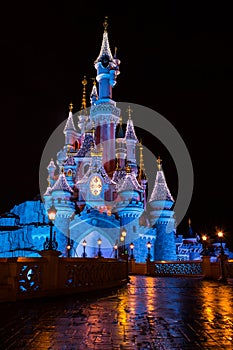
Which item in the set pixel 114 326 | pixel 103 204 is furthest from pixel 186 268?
pixel 114 326

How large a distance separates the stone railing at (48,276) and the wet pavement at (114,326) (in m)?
0.63

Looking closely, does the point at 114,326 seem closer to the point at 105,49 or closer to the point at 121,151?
the point at 121,151

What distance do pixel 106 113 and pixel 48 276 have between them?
44940 mm

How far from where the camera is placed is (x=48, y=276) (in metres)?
10.9

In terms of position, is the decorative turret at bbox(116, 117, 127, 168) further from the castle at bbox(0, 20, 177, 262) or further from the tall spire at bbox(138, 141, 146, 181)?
the tall spire at bbox(138, 141, 146, 181)

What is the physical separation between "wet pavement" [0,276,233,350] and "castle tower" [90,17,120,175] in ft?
147

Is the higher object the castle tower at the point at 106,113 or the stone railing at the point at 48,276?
the castle tower at the point at 106,113

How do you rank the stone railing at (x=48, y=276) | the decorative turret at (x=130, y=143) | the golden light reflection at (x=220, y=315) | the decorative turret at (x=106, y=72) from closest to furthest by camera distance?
1. the golden light reflection at (x=220, y=315)
2. the stone railing at (x=48, y=276)
3. the decorative turret at (x=106, y=72)
4. the decorative turret at (x=130, y=143)

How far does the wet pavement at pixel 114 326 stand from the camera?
16.2 ft

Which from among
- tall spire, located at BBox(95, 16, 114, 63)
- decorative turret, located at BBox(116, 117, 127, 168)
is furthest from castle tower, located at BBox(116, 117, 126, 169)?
tall spire, located at BBox(95, 16, 114, 63)

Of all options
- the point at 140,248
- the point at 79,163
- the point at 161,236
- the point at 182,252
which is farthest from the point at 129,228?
the point at 182,252

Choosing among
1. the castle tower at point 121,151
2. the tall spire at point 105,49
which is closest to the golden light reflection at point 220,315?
the castle tower at point 121,151

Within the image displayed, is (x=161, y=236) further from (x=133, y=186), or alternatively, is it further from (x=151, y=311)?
(x=151, y=311)

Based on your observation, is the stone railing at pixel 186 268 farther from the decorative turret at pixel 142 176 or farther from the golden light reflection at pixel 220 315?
the decorative turret at pixel 142 176
